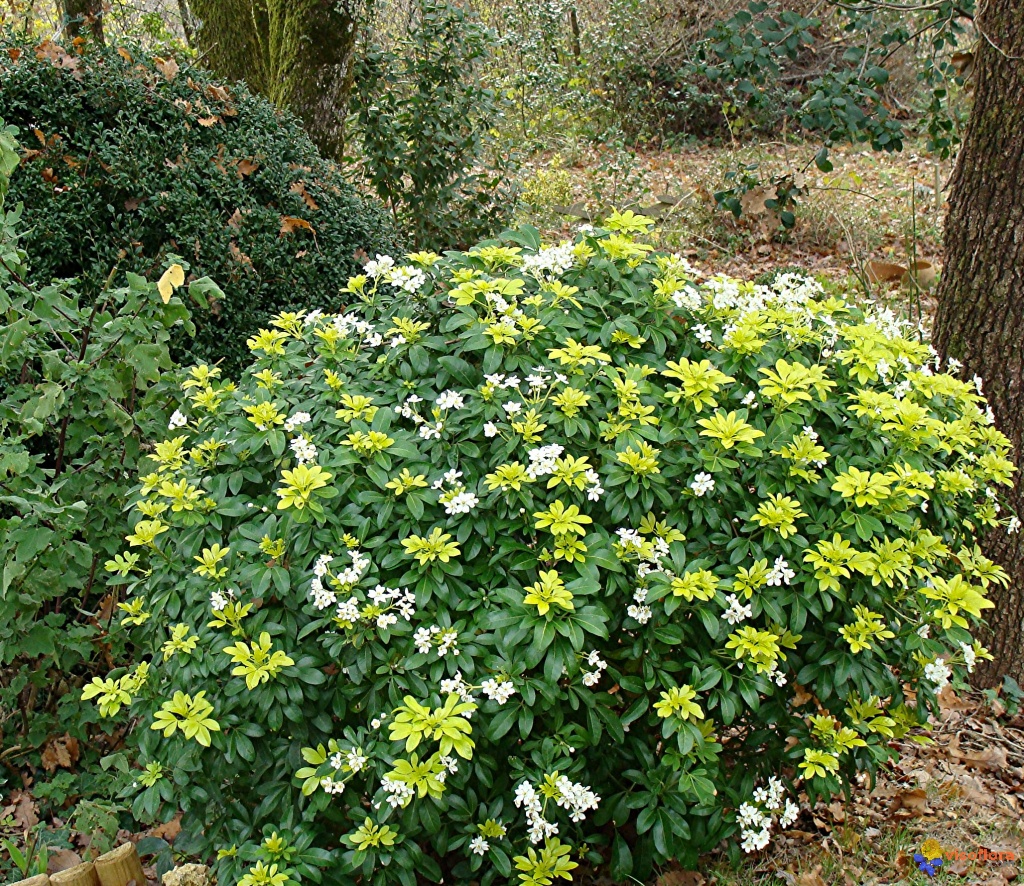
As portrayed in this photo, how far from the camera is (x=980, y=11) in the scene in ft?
11.6

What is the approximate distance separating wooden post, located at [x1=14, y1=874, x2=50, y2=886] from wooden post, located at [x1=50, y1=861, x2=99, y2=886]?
0.05ft

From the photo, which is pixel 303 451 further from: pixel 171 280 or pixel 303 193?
pixel 303 193

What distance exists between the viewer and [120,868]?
264 centimetres

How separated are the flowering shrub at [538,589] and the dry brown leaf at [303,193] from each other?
2.01 meters

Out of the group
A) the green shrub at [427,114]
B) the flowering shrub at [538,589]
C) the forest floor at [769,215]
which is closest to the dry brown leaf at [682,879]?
the flowering shrub at [538,589]

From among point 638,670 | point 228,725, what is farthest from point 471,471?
point 228,725

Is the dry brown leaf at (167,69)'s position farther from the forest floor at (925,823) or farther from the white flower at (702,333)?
the forest floor at (925,823)

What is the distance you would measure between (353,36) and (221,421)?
406cm

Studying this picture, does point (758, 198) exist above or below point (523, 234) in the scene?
below

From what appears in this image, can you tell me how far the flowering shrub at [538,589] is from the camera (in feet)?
7.38

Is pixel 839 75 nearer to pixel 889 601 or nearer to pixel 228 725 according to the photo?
pixel 889 601

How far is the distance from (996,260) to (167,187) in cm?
342

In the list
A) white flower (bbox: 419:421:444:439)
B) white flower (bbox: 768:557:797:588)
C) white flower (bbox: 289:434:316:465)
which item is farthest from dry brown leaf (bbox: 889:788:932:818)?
white flower (bbox: 289:434:316:465)

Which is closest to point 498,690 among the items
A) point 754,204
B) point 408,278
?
point 408,278
